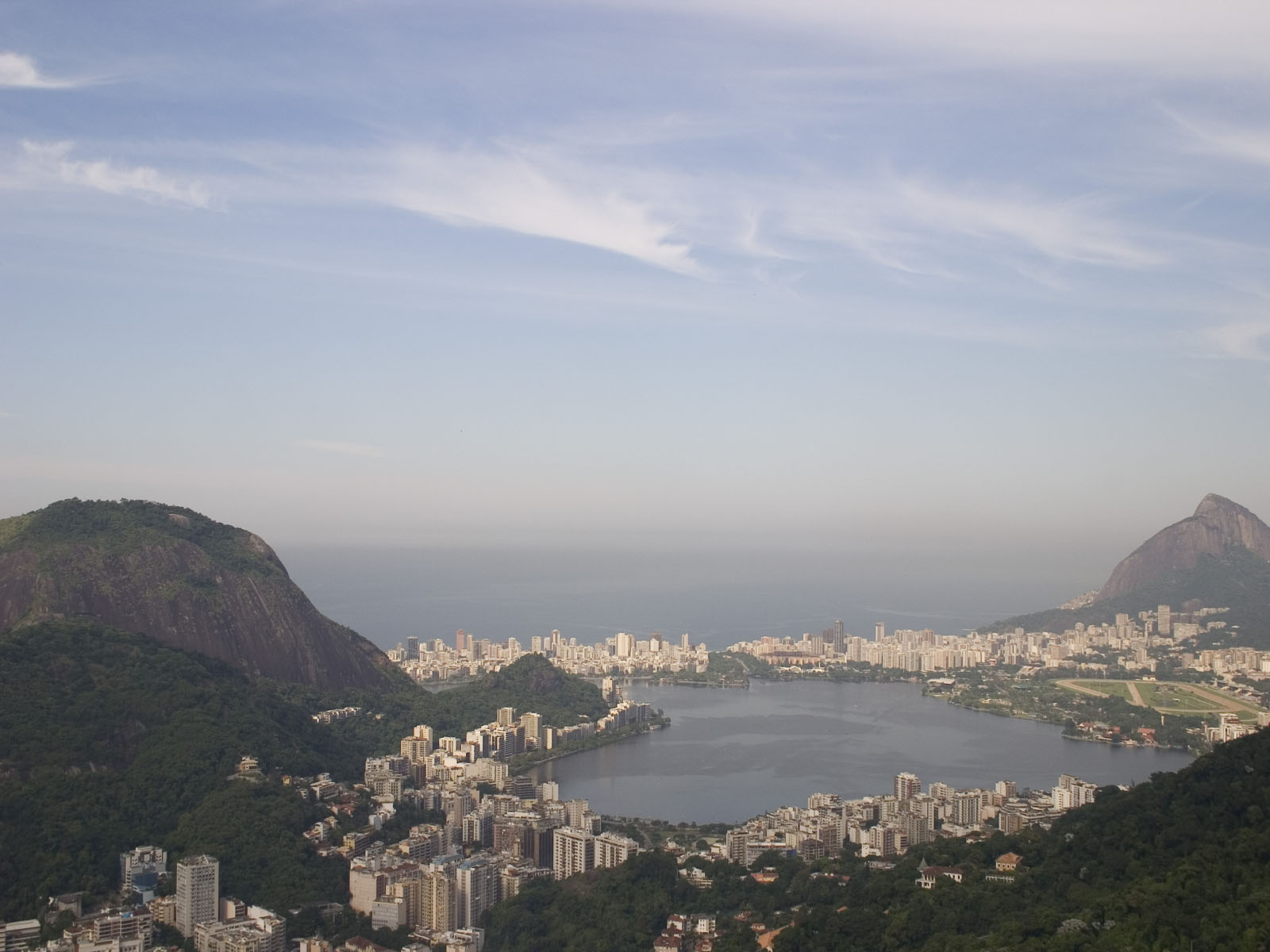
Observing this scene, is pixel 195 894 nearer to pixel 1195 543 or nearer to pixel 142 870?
pixel 142 870

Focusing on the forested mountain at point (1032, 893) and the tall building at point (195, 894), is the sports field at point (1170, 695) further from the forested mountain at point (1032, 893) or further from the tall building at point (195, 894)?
the tall building at point (195, 894)

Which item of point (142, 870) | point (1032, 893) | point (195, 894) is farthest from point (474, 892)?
point (1032, 893)

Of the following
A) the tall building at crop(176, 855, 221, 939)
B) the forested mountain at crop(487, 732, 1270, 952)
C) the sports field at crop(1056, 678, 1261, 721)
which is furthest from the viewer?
the sports field at crop(1056, 678, 1261, 721)

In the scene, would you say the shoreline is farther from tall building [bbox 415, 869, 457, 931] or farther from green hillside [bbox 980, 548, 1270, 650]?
green hillside [bbox 980, 548, 1270, 650]

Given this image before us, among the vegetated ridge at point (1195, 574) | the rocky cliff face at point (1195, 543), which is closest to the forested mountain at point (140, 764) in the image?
the vegetated ridge at point (1195, 574)

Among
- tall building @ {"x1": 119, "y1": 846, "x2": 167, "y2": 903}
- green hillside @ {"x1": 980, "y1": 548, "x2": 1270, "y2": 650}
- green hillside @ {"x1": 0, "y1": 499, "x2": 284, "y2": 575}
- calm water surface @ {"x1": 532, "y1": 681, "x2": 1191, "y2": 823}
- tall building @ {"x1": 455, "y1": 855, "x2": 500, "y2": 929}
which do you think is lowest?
calm water surface @ {"x1": 532, "y1": 681, "x2": 1191, "y2": 823}

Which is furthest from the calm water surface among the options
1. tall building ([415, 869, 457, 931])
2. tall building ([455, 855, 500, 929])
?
tall building ([415, 869, 457, 931])

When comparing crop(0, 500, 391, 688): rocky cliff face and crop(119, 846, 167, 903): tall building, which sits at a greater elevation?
crop(0, 500, 391, 688): rocky cliff face
